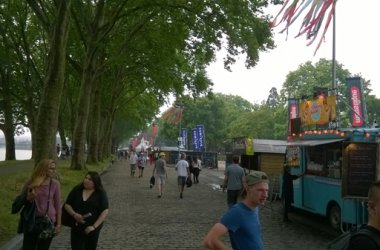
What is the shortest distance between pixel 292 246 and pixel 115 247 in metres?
3.54

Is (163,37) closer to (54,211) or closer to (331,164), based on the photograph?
(331,164)

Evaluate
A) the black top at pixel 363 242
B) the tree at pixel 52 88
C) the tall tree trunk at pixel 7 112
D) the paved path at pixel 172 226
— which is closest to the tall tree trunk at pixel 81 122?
the paved path at pixel 172 226

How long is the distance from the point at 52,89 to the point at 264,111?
76.9 metres

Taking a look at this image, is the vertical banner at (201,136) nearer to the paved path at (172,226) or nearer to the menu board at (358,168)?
the paved path at (172,226)

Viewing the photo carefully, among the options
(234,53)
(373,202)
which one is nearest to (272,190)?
(234,53)

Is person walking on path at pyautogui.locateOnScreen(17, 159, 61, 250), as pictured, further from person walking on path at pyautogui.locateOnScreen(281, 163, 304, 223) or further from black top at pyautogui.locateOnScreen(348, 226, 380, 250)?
person walking on path at pyautogui.locateOnScreen(281, 163, 304, 223)

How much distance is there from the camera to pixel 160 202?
59.2 ft

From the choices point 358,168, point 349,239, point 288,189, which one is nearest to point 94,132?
point 288,189

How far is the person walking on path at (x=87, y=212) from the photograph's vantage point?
21.2 ft

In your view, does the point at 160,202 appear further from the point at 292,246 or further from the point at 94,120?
the point at 94,120

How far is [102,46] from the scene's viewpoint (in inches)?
1001

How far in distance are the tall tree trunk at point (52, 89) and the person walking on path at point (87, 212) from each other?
422 inches

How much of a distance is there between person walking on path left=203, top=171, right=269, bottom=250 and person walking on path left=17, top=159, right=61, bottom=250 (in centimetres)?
338

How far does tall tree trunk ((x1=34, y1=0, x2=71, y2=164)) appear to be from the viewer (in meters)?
17.0
